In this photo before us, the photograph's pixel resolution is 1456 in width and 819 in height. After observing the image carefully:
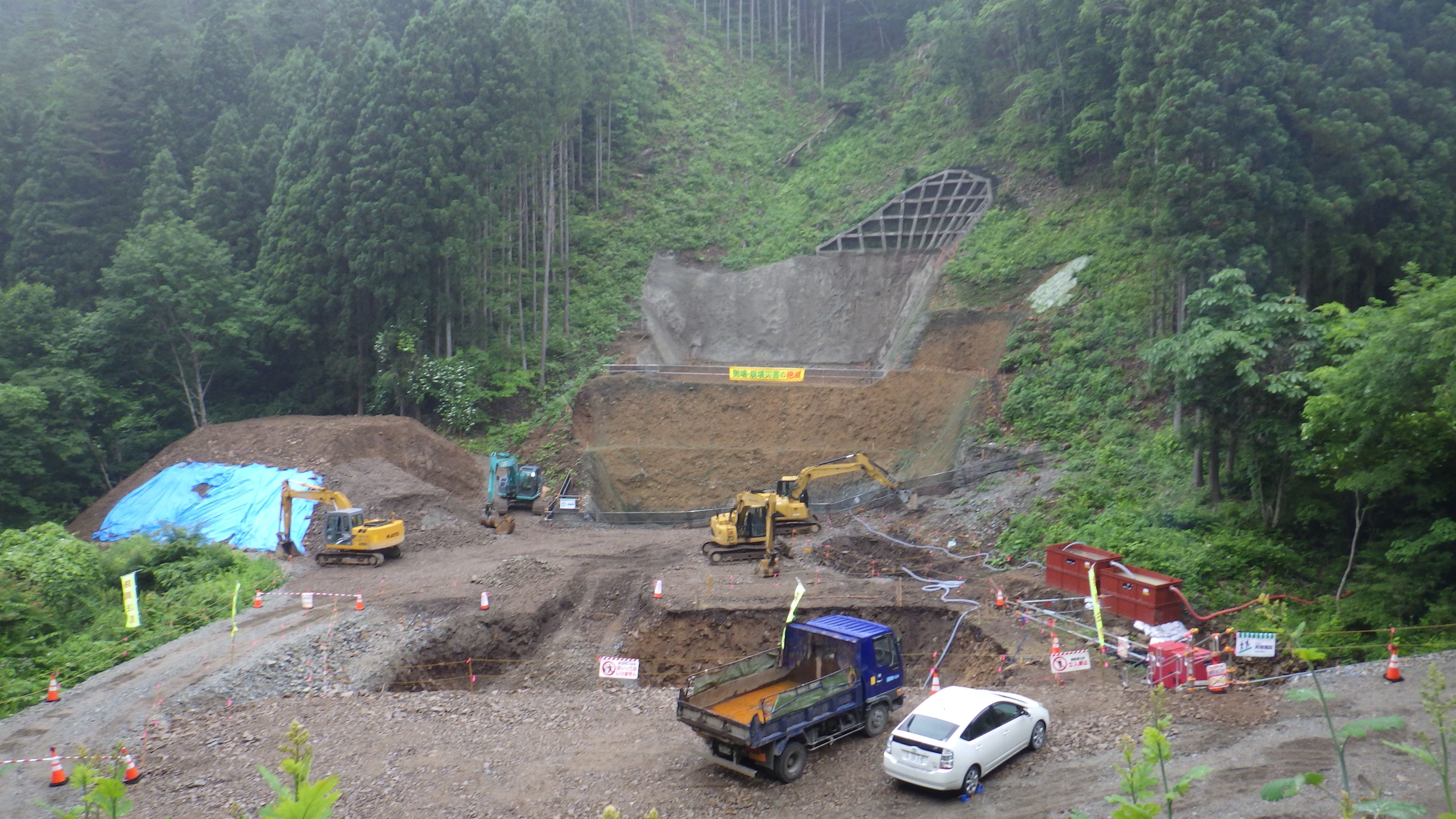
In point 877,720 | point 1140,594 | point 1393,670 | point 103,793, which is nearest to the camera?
point 103,793

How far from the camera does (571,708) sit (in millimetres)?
14727

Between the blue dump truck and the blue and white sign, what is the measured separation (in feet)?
16.4

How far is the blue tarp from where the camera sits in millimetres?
26609

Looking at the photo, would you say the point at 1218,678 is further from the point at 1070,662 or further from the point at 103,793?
the point at 103,793

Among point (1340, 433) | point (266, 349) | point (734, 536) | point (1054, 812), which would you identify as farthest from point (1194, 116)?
point (266, 349)

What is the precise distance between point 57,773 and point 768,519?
15512 millimetres

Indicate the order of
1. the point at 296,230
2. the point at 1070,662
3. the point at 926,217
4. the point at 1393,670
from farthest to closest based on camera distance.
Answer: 1. the point at 926,217
2. the point at 296,230
3. the point at 1070,662
4. the point at 1393,670

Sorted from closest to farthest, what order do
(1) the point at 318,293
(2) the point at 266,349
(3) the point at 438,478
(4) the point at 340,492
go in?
(4) the point at 340,492, (3) the point at 438,478, (1) the point at 318,293, (2) the point at 266,349

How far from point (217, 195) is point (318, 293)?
28.2 feet

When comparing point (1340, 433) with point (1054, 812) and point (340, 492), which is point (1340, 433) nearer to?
point (1054, 812)

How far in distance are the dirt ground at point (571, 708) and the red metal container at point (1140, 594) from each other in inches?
61.9

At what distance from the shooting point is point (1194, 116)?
75.4 ft

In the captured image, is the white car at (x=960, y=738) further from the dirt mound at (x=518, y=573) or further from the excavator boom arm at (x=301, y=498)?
the excavator boom arm at (x=301, y=498)

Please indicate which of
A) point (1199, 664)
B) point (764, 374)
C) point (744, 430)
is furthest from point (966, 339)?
point (1199, 664)
